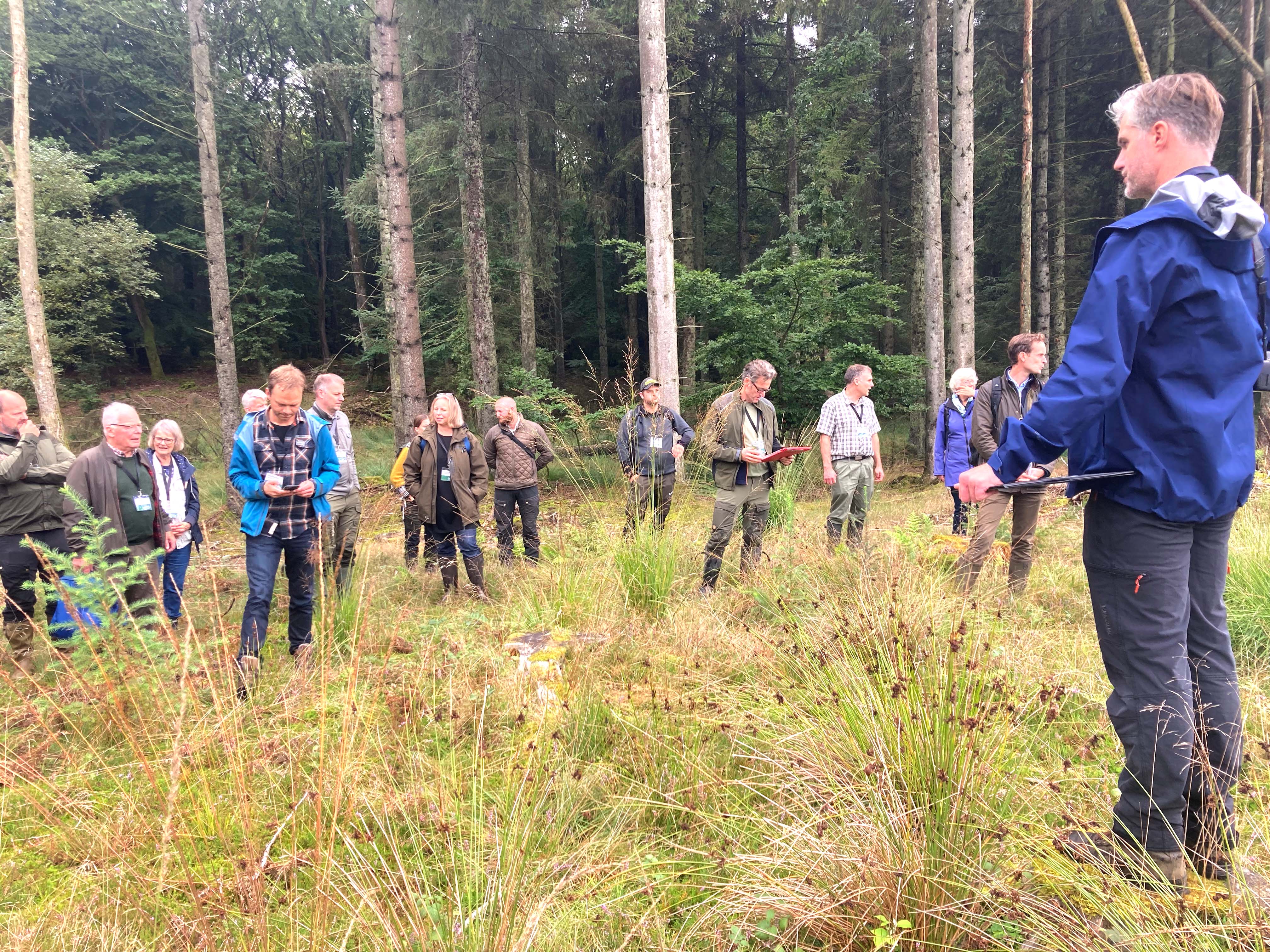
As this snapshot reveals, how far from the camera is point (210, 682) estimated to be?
2105 mm

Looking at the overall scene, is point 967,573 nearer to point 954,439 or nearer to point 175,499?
point 954,439

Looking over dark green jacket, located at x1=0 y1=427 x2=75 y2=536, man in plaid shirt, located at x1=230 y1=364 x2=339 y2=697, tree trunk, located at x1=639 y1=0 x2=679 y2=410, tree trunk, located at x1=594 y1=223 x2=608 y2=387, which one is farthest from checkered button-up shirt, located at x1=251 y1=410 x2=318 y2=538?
tree trunk, located at x1=594 y1=223 x2=608 y2=387

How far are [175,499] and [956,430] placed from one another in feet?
21.6

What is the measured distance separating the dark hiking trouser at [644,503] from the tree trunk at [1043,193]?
14931 mm

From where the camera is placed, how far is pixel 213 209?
13.2 m

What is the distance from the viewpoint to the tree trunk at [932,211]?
14094mm

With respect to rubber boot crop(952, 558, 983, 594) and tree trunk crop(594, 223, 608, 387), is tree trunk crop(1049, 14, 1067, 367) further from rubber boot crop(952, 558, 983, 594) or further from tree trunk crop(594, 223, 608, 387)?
rubber boot crop(952, 558, 983, 594)

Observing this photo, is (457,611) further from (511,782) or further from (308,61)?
(308,61)

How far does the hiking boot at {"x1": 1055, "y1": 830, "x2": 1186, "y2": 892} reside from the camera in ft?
6.10

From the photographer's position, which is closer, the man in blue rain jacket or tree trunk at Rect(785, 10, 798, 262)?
the man in blue rain jacket

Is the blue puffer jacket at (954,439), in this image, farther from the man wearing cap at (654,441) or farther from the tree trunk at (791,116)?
the tree trunk at (791,116)

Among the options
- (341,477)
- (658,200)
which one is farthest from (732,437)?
(658,200)

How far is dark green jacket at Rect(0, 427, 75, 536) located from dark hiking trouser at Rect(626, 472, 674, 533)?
403cm

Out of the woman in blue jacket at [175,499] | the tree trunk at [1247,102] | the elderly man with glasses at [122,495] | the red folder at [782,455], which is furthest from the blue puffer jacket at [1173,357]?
the tree trunk at [1247,102]
